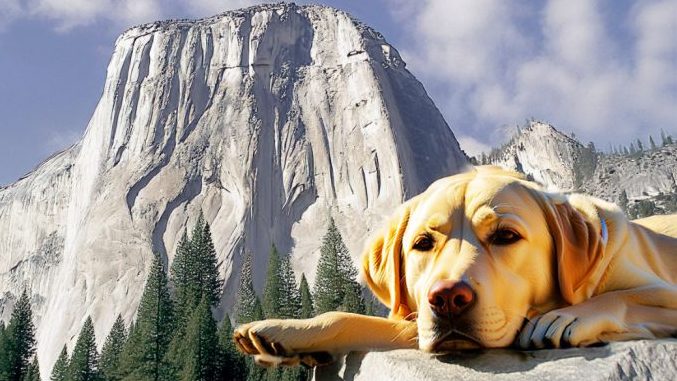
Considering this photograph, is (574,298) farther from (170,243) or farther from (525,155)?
(525,155)

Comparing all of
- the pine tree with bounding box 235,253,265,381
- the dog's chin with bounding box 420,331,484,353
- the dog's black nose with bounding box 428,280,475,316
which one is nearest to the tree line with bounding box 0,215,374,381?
the pine tree with bounding box 235,253,265,381

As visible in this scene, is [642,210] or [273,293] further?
[642,210]

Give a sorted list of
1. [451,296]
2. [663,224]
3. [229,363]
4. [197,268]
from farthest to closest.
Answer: [197,268]
[229,363]
[663,224]
[451,296]

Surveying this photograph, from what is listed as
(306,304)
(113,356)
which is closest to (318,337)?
(306,304)

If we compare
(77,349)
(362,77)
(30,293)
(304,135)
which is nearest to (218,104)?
(304,135)

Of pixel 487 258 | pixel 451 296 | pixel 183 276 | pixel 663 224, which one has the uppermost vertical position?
pixel 183 276

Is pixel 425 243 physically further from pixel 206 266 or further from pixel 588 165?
pixel 588 165

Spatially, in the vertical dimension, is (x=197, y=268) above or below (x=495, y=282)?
above
